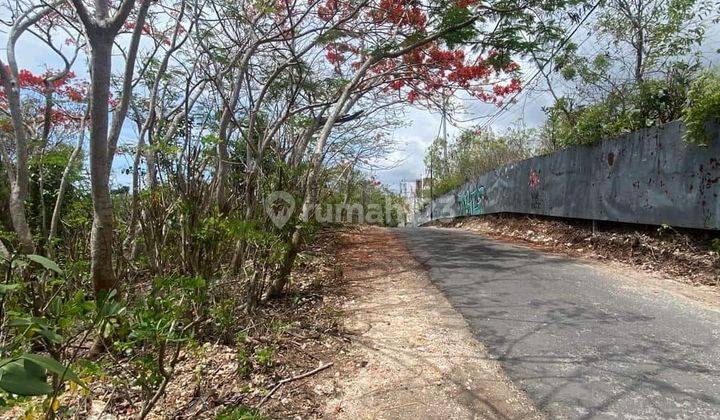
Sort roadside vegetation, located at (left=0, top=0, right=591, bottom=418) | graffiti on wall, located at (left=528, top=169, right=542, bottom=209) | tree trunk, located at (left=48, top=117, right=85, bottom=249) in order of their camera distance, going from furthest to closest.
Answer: graffiti on wall, located at (left=528, top=169, right=542, bottom=209) → tree trunk, located at (left=48, top=117, right=85, bottom=249) → roadside vegetation, located at (left=0, top=0, right=591, bottom=418)

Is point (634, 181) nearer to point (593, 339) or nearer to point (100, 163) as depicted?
point (593, 339)

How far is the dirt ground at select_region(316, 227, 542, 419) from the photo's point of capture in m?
2.48

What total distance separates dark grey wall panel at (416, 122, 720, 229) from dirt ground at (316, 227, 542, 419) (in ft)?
11.0

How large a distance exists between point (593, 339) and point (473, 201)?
13.5m

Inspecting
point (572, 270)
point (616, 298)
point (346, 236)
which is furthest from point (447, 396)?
point (346, 236)

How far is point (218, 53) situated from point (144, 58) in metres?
1.30

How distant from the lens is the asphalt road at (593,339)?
244 cm

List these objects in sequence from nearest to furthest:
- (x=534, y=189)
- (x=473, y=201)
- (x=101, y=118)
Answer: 1. (x=101, y=118)
2. (x=534, y=189)
3. (x=473, y=201)

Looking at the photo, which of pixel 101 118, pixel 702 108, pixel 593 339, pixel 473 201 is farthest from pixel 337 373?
pixel 473 201

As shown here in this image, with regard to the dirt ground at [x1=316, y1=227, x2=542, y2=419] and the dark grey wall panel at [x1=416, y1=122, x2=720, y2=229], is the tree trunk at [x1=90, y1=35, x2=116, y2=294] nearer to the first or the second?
the dirt ground at [x1=316, y1=227, x2=542, y2=419]

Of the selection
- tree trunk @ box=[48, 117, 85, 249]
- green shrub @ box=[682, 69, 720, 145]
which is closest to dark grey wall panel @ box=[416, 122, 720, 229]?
green shrub @ box=[682, 69, 720, 145]

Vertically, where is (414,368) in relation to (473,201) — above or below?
below

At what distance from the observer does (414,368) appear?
9.72ft

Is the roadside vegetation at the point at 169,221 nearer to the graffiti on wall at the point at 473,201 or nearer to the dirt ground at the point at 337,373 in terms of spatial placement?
the dirt ground at the point at 337,373
